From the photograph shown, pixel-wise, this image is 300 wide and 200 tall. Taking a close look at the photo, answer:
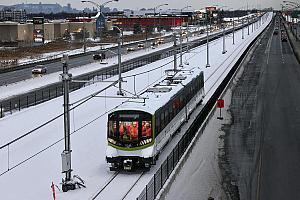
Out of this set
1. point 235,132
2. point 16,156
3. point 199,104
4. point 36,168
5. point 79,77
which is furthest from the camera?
point 79,77

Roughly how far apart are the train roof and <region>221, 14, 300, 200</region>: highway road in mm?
4371

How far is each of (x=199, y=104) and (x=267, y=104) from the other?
21.0 feet

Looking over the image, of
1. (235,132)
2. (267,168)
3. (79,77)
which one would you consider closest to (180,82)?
(235,132)

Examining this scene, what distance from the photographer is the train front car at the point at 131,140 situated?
2467 centimetres

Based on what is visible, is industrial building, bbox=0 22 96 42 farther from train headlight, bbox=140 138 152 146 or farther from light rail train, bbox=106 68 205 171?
train headlight, bbox=140 138 152 146

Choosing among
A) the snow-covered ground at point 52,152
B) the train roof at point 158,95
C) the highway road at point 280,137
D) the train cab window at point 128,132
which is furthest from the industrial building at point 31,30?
the train cab window at point 128,132

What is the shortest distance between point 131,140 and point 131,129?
504mm

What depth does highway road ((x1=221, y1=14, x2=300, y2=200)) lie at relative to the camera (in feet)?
76.9

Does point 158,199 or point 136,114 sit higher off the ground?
point 136,114

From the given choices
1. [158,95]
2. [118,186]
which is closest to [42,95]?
[158,95]

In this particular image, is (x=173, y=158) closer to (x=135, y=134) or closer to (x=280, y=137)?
(x=135, y=134)

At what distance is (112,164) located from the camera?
25.1 metres

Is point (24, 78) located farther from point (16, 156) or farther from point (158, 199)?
point (158, 199)

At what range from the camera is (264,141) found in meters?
32.0
